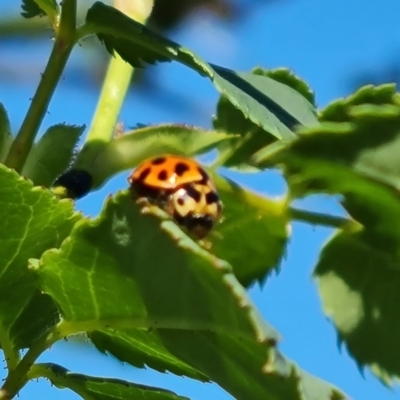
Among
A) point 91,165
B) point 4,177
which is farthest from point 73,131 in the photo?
point 4,177

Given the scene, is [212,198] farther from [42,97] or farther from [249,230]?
[42,97]

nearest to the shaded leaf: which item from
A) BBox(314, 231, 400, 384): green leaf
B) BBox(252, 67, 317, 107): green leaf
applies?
BBox(314, 231, 400, 384): green leaf

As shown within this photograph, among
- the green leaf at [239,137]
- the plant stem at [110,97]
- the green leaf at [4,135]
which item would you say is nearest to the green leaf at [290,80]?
the green leaf at [239,137]

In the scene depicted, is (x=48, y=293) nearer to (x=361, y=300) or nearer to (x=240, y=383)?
(x=240, y=383)

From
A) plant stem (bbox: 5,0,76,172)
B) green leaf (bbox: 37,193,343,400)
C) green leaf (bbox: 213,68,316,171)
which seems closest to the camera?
green leaf (bbox: 37,193,343,400)

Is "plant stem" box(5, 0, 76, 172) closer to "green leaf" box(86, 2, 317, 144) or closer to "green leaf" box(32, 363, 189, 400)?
"green leaf" box(86, 2, 317, 144)
